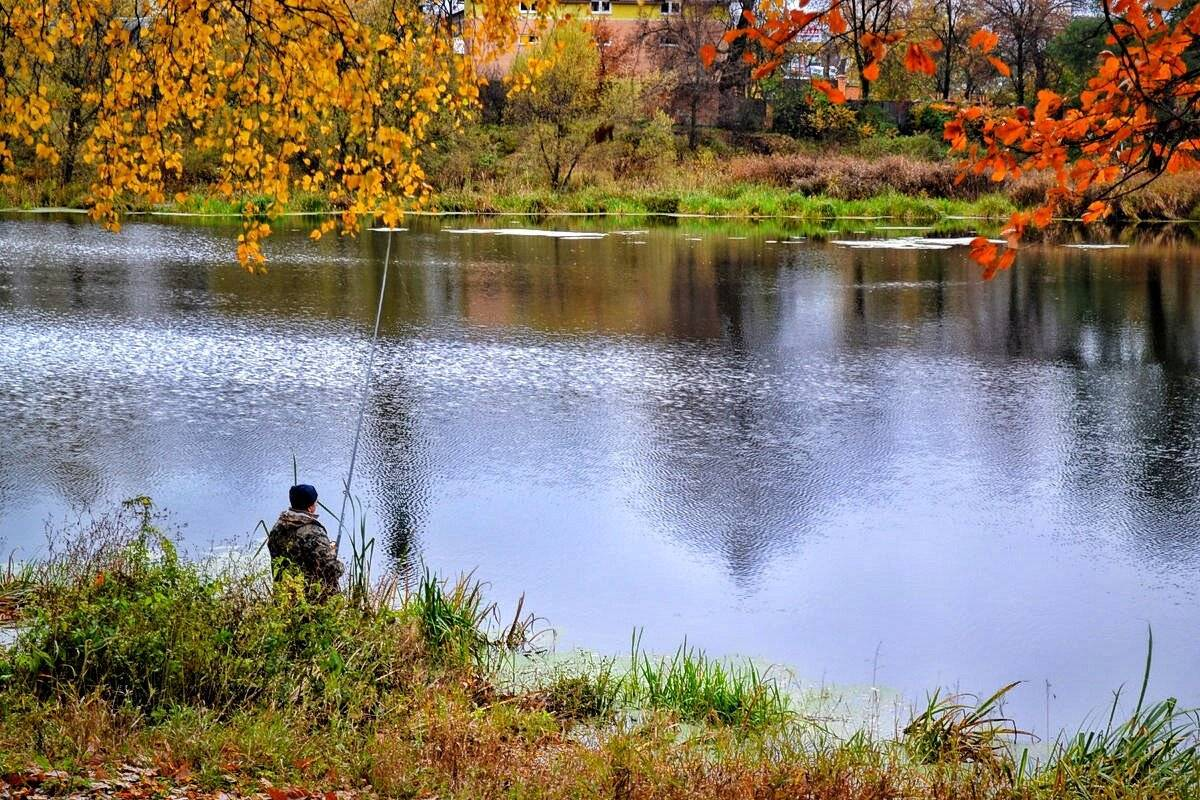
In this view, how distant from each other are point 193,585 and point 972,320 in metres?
15.6

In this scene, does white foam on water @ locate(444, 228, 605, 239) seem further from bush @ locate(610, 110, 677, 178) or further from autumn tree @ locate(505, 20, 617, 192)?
bush @ locate(610, 110, 677, 178)

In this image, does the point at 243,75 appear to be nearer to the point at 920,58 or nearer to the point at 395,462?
the point at 395,462

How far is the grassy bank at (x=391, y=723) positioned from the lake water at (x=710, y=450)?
1017 millimetres

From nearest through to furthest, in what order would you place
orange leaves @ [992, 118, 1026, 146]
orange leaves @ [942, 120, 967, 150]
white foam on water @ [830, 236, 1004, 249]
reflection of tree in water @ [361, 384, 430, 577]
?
1. orange leaves @ [992, 118, 1026, 146]
2. orange leaves @ [942, 120, 967, 150]
3. reflection of tree in water @ [361, 384, 430, 577]
4. white foam on water @ [830, 236, 1004, 249]

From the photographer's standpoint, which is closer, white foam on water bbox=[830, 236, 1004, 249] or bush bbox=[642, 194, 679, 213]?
white foam on water bbox=[830, 236, 1004, 249]

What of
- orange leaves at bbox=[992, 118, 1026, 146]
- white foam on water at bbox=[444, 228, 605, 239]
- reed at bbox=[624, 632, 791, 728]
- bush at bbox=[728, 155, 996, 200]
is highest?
bush at bbox=[728, 155, 996, 200]

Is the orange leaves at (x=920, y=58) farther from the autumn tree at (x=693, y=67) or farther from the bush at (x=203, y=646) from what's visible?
the autumn tree at (x=693, y=67)

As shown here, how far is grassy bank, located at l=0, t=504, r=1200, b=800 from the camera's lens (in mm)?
4656

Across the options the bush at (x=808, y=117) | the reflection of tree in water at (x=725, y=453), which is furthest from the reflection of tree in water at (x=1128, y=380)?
the bush at (x=808, y=117)

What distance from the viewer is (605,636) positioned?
755 cm

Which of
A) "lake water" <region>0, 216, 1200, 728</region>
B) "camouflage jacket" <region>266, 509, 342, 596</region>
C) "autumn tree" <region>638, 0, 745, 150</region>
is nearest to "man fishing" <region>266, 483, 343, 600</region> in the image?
"camouflage jacket" <region>266, 509, 342, 596</region>

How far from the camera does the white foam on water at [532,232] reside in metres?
33.2

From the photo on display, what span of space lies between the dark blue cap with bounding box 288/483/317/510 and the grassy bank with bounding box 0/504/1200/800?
592mm

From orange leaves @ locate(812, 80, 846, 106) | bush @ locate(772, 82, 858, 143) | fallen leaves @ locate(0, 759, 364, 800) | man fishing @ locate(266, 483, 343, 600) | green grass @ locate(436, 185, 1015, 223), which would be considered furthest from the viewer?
bush @ locate(772, 82, 858, 143)
